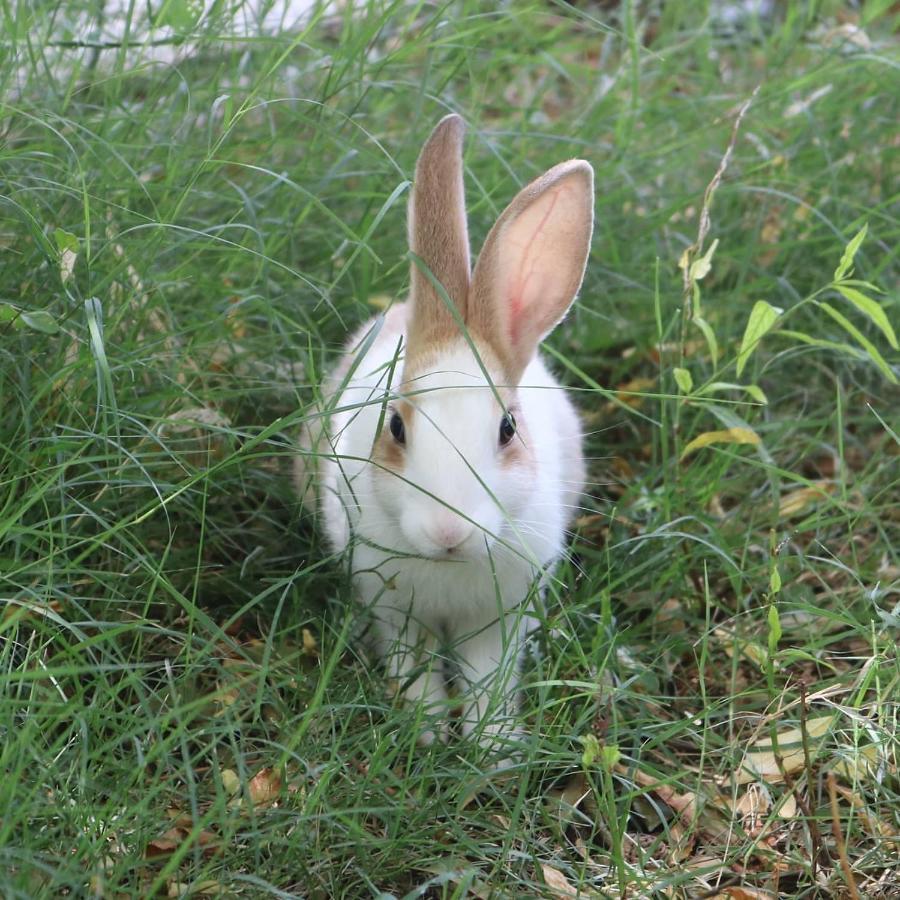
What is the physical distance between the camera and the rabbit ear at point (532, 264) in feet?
10.3

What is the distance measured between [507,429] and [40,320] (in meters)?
1.12

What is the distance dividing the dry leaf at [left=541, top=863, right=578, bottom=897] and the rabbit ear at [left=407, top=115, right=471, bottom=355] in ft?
3.94

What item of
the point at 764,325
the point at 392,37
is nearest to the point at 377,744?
the point at 764,325

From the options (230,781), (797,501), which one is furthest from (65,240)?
(797,501)

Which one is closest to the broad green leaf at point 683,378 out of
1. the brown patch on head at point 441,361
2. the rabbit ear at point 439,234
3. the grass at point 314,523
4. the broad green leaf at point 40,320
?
the grass at point 314,523

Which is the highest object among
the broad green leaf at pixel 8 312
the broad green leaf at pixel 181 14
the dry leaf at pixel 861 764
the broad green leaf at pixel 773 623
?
the broad green leaf at pixel 181 14

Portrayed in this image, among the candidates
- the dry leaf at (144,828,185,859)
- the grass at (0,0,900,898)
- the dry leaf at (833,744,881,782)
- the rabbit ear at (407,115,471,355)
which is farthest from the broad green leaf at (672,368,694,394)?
the dry leaf at (144,828,185,859)

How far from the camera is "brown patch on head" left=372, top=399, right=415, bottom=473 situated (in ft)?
9.96

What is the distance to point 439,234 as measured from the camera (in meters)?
3.14

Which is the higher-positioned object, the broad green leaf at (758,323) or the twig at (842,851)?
the broad green leaf at (758,323)

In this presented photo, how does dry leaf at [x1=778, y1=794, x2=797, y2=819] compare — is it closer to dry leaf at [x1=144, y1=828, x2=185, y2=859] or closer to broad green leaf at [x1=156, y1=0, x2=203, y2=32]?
dry leaf at [x1=144, y1=828, x2=185, y2=859]

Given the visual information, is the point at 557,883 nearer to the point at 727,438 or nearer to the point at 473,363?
the point at 473,363

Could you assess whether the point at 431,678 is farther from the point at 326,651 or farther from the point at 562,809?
the point at 562,809

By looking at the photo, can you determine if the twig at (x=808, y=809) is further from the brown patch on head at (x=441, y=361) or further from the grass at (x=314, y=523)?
the brown patch on head at (x=441, y=361)
